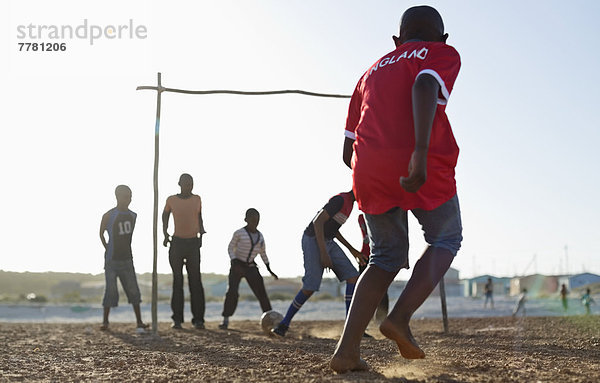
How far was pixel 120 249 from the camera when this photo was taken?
9.88 meters

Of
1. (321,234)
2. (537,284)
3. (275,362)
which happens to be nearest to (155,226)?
(321,234)

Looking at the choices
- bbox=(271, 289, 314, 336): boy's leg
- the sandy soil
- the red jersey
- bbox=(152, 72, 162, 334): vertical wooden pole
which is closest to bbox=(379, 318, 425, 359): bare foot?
the sandy soil

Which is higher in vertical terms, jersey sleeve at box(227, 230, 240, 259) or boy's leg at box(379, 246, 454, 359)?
jersey sleeve at box(227, 230, 240, 259)

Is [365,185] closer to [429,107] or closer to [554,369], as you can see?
[429,107]

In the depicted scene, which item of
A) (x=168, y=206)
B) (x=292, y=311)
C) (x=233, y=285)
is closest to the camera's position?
(x=292, y=311)

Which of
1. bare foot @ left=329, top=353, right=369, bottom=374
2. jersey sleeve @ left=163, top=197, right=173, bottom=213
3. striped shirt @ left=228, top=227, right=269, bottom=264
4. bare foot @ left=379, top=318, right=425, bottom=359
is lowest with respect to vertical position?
bare foot @ left=329, top=353, right=369, bottom=374

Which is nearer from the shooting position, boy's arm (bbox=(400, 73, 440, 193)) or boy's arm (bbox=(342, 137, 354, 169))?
boy's arm (bbox=(400, 73, 440, 193))

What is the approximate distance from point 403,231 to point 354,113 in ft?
2.66

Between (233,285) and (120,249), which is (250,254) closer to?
(233,285)

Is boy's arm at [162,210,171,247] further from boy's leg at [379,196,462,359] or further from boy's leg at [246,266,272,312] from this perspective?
boy's leg at [379,196,462,359]

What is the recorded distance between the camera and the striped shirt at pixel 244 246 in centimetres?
1027

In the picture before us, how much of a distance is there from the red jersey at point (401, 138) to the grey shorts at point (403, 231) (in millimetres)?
73

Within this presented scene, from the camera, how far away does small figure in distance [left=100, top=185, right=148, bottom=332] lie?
985cm

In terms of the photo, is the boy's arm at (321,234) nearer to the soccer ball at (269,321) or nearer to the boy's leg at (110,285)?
the soccer ball at (269,321)
